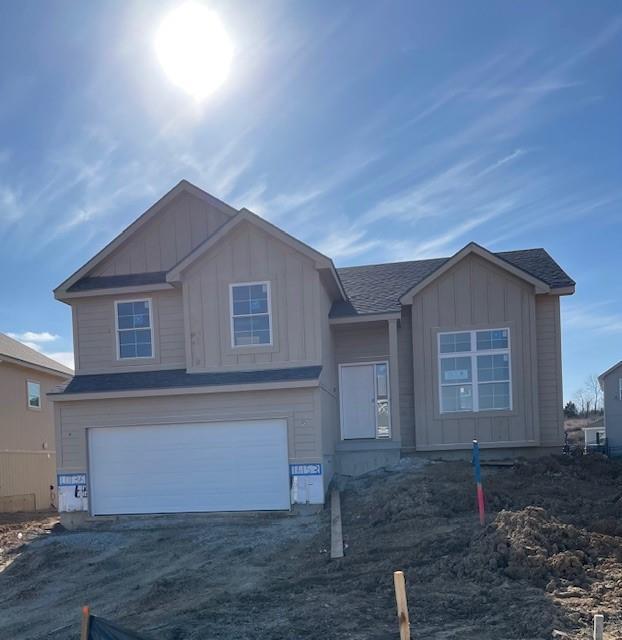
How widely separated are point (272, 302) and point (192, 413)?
9.91 ft

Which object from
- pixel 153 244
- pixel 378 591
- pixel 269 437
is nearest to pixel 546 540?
pixel 378 591

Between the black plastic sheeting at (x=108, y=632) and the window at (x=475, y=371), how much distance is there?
1155cm

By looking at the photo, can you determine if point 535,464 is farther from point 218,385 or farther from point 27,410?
point 27,410

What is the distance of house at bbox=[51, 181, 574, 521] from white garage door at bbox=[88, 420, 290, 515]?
0.10 ft

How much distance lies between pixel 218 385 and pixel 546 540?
304 inches

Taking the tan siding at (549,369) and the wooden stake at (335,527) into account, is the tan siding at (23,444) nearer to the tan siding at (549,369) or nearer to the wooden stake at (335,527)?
the wooden stake at (335,527)

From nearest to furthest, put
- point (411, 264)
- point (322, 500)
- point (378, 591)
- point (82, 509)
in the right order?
point (378, 591) < point (322, 500) < point (82, 509) < point (411, 264)

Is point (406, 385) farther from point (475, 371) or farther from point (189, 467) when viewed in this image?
point (189, 467)

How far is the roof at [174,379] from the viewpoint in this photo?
13977 millimetres

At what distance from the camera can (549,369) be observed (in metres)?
15.7

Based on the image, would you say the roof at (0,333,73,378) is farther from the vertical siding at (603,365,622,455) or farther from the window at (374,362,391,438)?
the vertical siding at (603,365,622,455)

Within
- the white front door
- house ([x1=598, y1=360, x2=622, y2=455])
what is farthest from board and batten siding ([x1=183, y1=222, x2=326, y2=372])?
house ([x1=598, y1=360, x2=622, y2=455])

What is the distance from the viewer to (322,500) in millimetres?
13461

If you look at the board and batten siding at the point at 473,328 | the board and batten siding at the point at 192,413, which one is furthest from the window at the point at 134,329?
the board and batten siding at the point at 473,328
